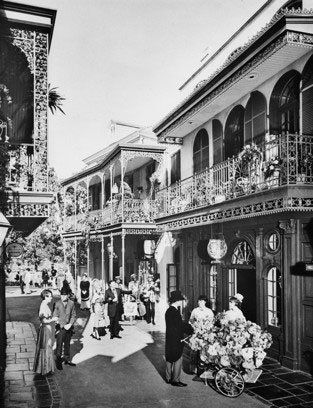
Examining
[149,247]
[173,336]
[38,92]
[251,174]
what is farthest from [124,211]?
[173,336]

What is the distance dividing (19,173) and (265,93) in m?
6.95

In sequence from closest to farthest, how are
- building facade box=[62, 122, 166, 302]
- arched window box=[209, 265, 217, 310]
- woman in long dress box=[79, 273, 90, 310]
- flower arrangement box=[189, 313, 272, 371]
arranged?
flower arrangement box=[189, 313, 272, 371], arched window box=[209, 265, 217, 310], woman in long dress box=[79, 273, 90, 310], building facade box=[62, 122, 166, 302]

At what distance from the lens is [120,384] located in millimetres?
9000

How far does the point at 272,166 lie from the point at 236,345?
4255mm

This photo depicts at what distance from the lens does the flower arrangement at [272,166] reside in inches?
395

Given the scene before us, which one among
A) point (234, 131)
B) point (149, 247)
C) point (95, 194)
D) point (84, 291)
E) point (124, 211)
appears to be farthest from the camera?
point (95, 194)

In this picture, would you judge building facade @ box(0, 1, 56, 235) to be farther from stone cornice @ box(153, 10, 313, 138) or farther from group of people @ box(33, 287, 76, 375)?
stone cornice @ box(153, 10, 313, 138)

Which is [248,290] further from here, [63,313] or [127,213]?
[127,213]

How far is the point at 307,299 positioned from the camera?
10.0m

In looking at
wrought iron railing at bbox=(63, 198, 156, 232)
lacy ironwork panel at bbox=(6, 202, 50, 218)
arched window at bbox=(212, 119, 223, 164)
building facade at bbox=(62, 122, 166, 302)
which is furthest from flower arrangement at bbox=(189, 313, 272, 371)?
wrought iron railing at bbox=(63, 198, 156, 232)

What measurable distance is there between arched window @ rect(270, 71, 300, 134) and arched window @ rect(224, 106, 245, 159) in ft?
6.00

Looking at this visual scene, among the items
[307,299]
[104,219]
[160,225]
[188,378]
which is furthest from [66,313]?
[104,219]

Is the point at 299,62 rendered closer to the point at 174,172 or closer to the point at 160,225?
the point at 160,225

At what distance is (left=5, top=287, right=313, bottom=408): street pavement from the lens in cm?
791
